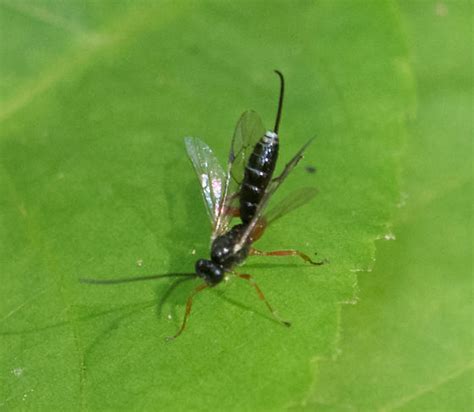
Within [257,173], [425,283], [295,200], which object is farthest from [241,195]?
[425,283]

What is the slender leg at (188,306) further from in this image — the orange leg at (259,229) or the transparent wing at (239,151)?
the transparent wing at (239,151)

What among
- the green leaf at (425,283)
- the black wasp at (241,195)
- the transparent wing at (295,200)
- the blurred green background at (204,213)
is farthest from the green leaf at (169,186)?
the green leaf at (425,283)

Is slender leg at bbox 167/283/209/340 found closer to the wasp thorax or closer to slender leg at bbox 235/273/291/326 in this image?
the wasp thorax

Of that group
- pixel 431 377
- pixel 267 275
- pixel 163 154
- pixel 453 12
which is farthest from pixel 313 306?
pixel 453 12

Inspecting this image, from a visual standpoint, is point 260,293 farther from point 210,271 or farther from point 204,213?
point 204,213

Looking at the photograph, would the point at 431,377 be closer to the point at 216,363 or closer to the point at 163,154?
the point at 216,363
